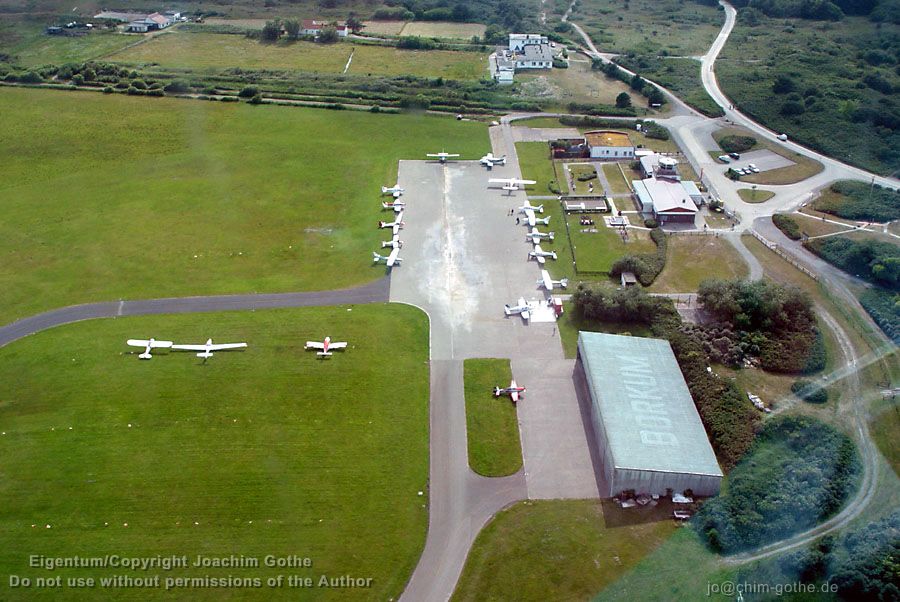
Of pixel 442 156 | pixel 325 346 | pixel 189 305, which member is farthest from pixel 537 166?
pixel 189 305

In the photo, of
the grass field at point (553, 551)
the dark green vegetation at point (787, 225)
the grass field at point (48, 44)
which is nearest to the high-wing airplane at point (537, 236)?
the dark green vegetation at point (787, 225)

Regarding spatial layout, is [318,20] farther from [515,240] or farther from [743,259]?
[743,259]

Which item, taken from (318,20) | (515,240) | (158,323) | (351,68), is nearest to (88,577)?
(158,323)

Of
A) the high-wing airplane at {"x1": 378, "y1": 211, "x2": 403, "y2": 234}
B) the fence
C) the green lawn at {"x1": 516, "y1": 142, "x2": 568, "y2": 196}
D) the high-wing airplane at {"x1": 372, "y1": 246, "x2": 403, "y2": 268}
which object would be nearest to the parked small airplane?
the high-wing airplane at {"x1": 378, "y1": 211, "x2": 403, "y2": 234}

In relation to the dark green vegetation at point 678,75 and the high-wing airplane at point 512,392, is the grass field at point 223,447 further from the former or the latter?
the dark green vegetation at point 678,75

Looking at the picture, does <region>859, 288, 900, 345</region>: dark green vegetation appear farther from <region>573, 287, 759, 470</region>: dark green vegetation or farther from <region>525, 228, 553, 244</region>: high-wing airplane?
<region>525, 228, 553, 244</region>: high-wing airplane

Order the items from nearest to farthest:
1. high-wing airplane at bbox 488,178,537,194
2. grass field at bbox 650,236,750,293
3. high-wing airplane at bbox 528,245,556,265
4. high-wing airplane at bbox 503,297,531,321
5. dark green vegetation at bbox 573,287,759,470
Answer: dark green vegetation at bbox 573,287,759,470 → high-wing airplane at bbox 503,297,531,321 → grass field at bbox 650,236,750,293 → high-wing airplane at bbox 528,245,556,265 → high-wing airplane at bbox 488,178,537,194

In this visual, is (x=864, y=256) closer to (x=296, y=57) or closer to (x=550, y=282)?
(x=550, y=282)
